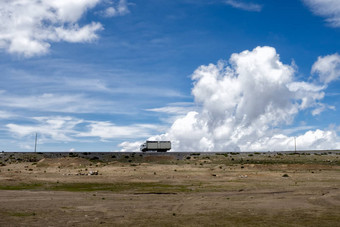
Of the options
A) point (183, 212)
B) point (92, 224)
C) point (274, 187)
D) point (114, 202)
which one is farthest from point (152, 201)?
point (274, 187)

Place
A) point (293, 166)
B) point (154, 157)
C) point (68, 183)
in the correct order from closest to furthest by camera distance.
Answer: point (68, 183) → point (293, 166) → point (154, 157)

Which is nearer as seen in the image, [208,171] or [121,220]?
[121,220]

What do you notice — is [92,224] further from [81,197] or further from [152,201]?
[81,197]

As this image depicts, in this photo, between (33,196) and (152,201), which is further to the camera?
(33,196)

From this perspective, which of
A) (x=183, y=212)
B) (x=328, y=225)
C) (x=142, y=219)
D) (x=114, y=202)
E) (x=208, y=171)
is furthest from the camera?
(x=208, y=171)

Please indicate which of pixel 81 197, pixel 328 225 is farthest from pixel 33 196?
pixel 328 225

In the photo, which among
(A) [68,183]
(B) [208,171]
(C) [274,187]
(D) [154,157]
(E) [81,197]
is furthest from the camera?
(D) [154,157]

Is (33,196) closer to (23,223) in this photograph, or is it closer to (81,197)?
(81,197)

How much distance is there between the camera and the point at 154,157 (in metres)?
101

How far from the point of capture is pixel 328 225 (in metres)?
21.3

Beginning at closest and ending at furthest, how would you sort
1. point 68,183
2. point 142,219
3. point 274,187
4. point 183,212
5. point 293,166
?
point 142,219 < point 183,212 < point 274,187 < point 68,183 < point 293,166

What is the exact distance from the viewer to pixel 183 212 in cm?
2562

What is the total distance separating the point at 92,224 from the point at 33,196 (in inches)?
631

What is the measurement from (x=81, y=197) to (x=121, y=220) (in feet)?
41.4
